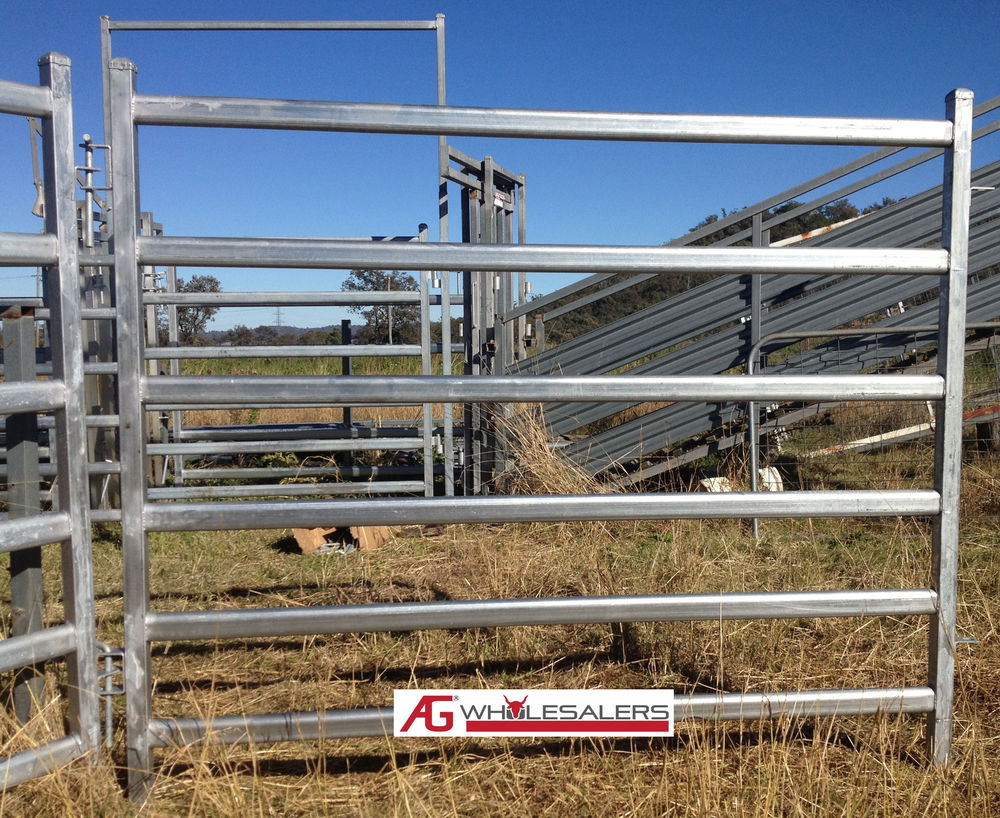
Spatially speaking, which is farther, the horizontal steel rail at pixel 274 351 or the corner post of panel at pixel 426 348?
the horizontal steel rail at pixel 274 351

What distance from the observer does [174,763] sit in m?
2.11

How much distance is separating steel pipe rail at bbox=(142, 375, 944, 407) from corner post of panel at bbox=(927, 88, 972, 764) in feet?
0.25

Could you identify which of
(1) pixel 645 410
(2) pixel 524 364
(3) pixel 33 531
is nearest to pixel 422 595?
(3) pixel 33 531

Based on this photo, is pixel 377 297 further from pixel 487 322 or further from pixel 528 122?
pixel 528 122

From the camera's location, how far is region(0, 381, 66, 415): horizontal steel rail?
6.61ft

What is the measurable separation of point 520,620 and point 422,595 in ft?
6.06

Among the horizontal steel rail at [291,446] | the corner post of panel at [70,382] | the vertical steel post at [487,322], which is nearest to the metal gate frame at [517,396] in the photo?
the corner post of panel at [70,382]

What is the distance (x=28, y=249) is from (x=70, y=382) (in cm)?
34

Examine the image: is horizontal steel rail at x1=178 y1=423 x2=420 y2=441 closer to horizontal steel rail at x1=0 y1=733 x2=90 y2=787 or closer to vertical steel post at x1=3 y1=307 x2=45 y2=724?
vertical steel post at x1=3 y1=307 x2=45 y2=724

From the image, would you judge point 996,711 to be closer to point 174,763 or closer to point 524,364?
point 174,763

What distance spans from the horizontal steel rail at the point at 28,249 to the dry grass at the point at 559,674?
1184 mm

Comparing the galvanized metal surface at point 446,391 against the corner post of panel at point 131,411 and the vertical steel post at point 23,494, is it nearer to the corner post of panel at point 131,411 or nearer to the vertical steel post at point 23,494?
the corner post of panel at point 131,411

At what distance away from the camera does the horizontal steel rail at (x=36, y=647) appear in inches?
78.2

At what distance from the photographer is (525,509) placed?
219 cm
